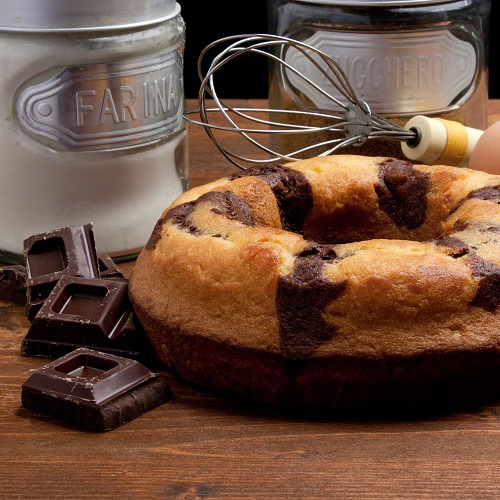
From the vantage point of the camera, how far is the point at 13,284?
120 cm

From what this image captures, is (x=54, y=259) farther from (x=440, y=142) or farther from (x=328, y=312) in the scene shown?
(x=440, y=142)

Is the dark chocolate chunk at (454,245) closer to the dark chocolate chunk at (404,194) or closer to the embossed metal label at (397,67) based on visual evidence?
the dark chocolate chunk at (404,194)

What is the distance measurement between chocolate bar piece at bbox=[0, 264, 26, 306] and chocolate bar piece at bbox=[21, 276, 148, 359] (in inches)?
4.3

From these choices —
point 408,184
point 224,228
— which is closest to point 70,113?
point 224,228

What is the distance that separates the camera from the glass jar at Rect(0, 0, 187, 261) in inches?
47.8

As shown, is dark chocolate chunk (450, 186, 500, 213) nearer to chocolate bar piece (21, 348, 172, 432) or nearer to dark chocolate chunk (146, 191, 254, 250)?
dark chocolate chunk (146, 191, 254, 250)

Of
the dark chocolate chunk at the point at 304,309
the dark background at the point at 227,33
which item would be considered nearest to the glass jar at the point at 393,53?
the dark chocolate chunk at the point at 304,309

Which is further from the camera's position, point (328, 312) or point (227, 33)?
point (227, 33)

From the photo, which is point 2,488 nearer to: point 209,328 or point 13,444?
point 13,444

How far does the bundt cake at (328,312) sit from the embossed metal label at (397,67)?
41 centimetres

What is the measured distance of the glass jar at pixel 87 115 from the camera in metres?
1.21

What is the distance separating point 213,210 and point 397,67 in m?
0.48

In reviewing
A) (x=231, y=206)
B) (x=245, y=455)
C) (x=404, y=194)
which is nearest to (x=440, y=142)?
(x=404, y=194)

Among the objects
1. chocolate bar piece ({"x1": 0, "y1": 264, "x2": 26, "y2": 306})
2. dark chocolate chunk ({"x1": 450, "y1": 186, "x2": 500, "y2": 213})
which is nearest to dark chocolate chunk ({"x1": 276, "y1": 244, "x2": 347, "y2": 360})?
dark chocolate chunk ({"x1": 450, "y1": 186, "x2": 500, "y2": 213})
